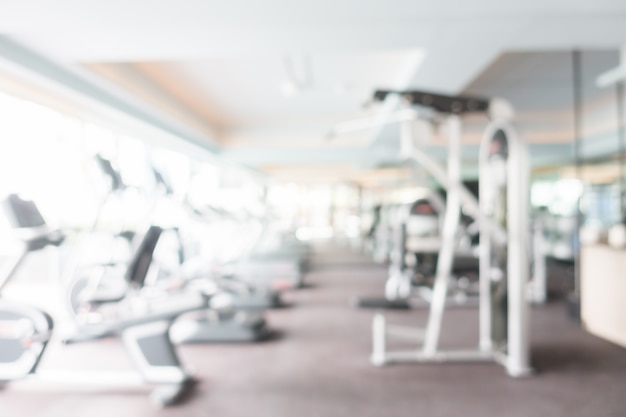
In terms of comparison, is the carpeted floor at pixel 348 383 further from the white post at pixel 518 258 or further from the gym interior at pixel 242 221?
the white post at pixel 518 258

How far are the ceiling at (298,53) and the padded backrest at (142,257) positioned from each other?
125 centimetres

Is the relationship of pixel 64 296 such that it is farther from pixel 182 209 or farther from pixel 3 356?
pixel 182 209

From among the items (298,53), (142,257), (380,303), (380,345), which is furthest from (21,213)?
(298,53)

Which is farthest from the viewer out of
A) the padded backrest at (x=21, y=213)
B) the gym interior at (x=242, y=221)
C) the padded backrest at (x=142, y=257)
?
the padded backrest at (x=142, y=257)

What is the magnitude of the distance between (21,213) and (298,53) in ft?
9.13

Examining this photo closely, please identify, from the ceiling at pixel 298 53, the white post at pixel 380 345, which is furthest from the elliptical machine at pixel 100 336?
the ceiling at pixel 298 53

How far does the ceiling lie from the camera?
2.24m

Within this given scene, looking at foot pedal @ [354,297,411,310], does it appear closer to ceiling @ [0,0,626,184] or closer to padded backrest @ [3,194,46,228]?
ceiling @ [0,0,626,184]

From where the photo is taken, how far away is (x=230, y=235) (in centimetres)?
632

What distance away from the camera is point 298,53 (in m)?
4.12

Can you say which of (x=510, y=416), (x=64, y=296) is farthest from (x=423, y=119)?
(x=64, y=296)

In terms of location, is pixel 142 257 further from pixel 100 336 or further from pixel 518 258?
pixel 518 258

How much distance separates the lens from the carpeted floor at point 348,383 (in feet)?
7.23

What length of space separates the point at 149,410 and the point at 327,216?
11.7 metres
